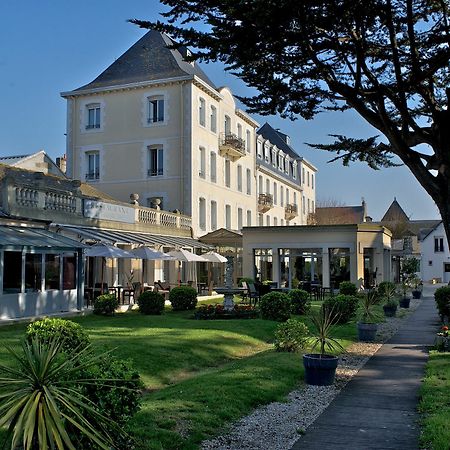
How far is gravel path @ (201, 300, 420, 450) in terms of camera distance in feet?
19.0

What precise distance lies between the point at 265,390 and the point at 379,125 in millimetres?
4873

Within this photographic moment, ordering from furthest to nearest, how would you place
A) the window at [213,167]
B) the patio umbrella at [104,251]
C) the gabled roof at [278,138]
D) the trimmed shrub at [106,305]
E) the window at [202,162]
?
the gabled roof at [278,138]
the window at [213,167]
the window at [202,162]
the patio umbrella at [104,251]
the trimmed shrub at [106,305]

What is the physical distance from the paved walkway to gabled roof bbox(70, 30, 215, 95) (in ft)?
80.3

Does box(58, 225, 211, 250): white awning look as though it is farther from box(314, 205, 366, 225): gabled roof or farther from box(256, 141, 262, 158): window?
box(314, 205, 366, 225): gabled roof

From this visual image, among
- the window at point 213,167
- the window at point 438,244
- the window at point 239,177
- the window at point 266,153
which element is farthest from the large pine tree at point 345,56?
the window at point 438,244

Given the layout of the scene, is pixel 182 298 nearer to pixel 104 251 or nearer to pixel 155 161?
pixel 104 251

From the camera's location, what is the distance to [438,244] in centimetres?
6028

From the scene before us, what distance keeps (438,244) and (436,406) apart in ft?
186

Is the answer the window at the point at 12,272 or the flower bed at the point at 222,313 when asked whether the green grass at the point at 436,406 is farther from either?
the window at the point at 12,272

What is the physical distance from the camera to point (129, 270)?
1041 inches

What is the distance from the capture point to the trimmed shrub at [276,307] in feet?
56.0

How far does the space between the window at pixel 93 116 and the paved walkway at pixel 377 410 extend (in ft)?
86.0

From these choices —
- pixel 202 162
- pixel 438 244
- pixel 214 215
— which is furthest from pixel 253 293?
pixel 438 244

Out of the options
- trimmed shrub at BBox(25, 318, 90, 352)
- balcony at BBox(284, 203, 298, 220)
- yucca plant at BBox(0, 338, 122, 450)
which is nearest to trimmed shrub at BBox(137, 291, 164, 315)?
trimmed shrub at BBox(25, 318, 90, 352)
